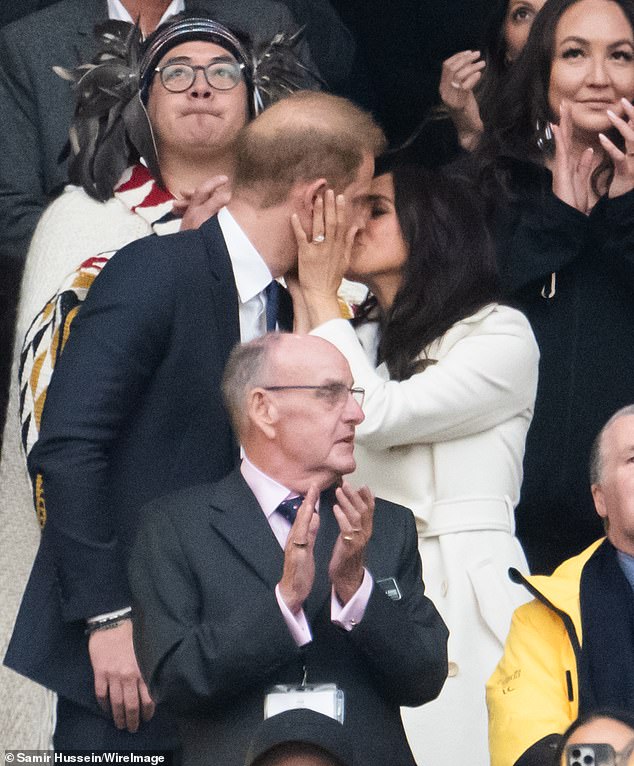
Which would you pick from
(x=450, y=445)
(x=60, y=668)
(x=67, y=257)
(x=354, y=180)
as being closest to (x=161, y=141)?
(x=67, y=257)

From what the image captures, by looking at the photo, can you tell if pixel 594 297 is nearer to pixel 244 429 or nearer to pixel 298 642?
pixel 244 429

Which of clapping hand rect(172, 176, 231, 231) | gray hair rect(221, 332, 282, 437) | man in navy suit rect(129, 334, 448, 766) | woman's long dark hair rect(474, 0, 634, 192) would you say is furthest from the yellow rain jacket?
woman's long dark hair rect(474, 0, 634, 192)

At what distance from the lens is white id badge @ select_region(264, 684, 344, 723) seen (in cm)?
403

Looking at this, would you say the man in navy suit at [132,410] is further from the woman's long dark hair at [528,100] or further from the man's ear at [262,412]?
the woman's long dark hair at [528,100]

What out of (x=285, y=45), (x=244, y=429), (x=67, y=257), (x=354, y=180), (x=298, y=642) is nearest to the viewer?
(x=298, y=642)

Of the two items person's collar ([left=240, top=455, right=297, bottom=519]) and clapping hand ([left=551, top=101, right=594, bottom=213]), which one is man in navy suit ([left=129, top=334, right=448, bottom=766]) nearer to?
person's collar ([left=240, top=455, right=297, bottom=519])

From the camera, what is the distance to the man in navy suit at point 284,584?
4.06m

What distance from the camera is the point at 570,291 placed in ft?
18.0

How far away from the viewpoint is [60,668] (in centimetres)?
457

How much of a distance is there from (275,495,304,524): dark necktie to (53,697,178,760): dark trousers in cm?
55

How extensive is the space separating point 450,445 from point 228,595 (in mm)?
1023

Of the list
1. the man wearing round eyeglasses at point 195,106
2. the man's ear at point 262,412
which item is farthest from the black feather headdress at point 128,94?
the man's ear at point 262,412

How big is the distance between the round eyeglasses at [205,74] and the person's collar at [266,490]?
4.69ft

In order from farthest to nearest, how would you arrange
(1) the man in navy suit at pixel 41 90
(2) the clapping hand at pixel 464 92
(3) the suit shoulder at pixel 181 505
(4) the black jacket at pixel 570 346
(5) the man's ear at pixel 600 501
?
(2) the clapping hand at pixel 464 92
(1) the man in navy suit at pixel 41 90
(4) the black jacket at pixel 570 346
(5) the man's ear at pixel 600 501
(3) the suit shoulder at pixel 181 505
